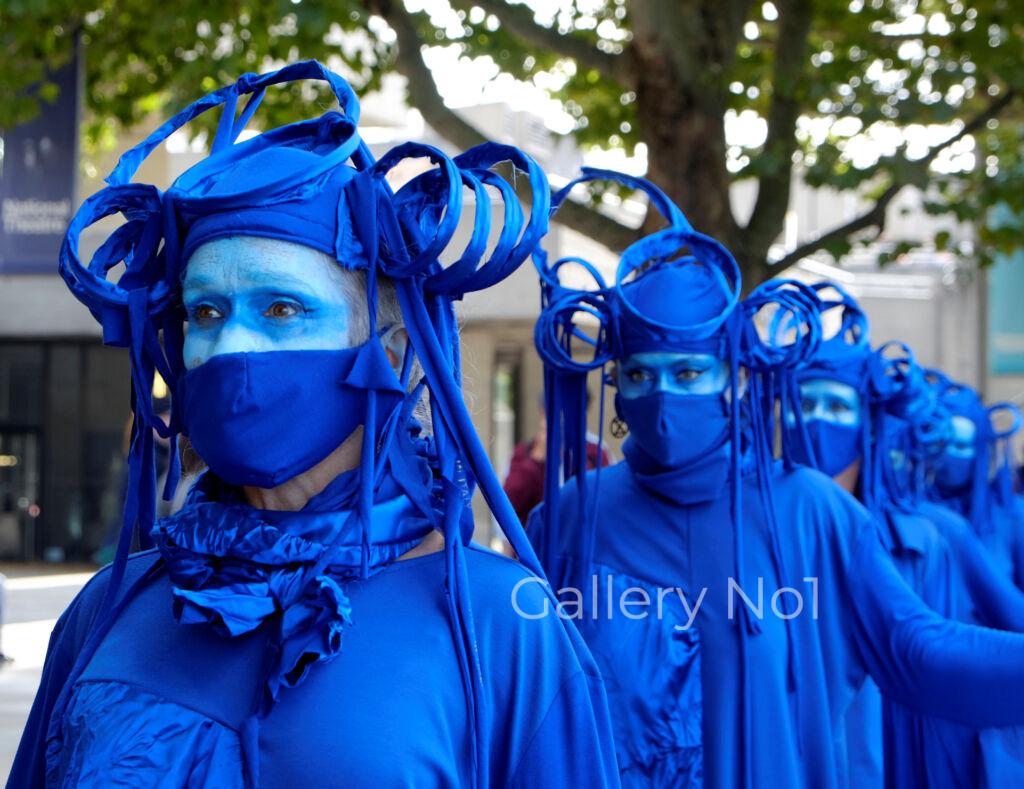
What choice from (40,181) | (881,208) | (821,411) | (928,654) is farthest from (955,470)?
(40,181)

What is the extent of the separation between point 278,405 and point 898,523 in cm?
391

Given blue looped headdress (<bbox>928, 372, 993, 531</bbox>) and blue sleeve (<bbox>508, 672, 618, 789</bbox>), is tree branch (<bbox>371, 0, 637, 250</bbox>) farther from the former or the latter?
blue sleeve (<bbox>508, 672, 618, 789</bbox>)

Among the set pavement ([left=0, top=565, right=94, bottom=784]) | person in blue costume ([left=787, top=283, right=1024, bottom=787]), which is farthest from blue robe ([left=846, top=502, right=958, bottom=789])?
pavement ([left=0, top=565, right=94, bottom=784])

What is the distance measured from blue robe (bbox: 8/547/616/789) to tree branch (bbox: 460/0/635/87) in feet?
21.6

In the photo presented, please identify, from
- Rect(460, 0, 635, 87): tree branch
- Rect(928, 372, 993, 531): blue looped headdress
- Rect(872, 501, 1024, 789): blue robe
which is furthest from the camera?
Rect(460, 0, 635, 87): tree branch

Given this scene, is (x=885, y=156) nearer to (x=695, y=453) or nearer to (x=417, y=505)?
(x=695, y=453)

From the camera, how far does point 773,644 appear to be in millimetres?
3555

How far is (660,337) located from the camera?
368 cm

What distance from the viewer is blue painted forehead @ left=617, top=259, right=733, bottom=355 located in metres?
3.68

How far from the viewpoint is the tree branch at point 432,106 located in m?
8.18

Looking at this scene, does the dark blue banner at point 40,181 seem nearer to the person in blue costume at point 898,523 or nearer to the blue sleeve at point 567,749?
the person in blue costume at point 898,523

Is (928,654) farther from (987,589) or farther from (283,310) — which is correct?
(283,310)

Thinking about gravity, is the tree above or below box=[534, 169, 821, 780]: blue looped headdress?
above

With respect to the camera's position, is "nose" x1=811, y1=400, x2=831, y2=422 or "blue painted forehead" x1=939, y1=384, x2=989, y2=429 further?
"blue painted forehead" x1=939, y1=384, x2=989, y2=429
